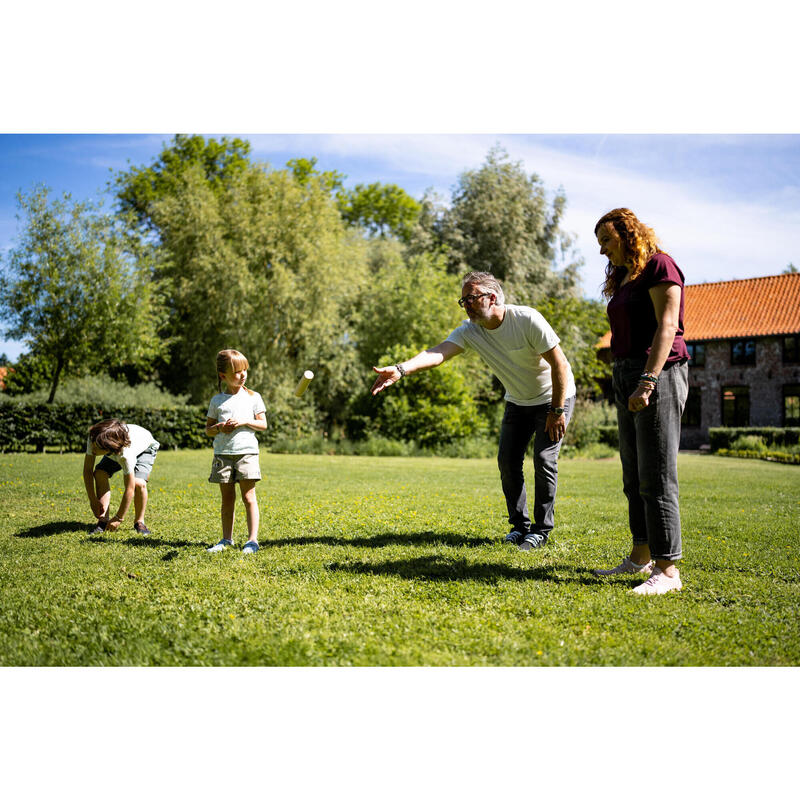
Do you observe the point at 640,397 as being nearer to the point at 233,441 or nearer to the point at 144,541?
the point at 233,441

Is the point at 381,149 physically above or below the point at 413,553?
above

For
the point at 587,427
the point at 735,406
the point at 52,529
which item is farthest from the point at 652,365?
the point at 587,427

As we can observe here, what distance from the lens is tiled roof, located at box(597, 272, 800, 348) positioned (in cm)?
902

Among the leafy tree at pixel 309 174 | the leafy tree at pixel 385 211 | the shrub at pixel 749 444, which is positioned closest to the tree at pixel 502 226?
the leafy tree at pixel 385 211

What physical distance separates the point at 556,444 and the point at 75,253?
17.8ft

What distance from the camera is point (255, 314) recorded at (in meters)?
15.5

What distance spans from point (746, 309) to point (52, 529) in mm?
10041

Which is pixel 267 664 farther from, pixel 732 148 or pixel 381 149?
pixel 732 148

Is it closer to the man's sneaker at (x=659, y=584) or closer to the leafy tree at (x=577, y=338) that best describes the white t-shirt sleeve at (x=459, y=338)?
the man's sneaker at (x=659, y=584)

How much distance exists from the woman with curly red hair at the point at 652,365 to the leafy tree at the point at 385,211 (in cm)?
2047

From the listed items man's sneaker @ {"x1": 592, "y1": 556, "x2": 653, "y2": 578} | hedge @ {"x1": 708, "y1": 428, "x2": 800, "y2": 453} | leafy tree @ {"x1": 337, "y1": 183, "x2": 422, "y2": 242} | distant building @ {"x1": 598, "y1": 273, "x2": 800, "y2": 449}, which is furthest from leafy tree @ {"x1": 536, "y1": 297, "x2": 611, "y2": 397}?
man's sneaker @ {"x1": 592, "y1": 556, "x2": 653, "y2": 578}
